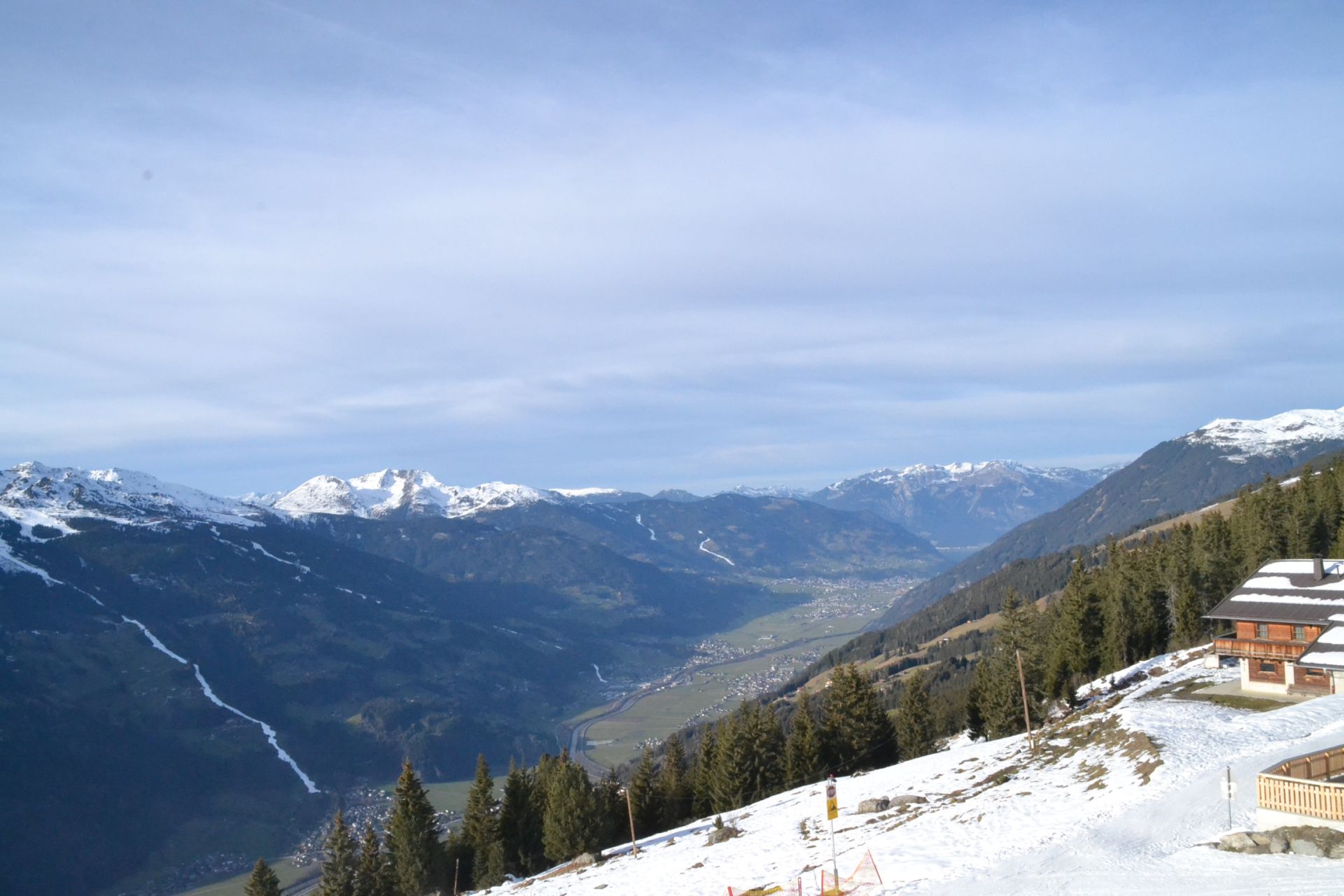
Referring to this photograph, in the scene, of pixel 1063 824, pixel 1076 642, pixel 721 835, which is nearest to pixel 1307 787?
pixel 1063 824

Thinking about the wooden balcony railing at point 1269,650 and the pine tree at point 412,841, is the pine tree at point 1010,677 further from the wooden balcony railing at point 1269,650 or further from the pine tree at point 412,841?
the pine tree at point 412,841

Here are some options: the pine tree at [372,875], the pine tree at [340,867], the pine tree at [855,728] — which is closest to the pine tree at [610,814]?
the pine tree at [372,875]

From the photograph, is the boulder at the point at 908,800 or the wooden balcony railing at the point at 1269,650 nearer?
the boulder at the point at 908,800

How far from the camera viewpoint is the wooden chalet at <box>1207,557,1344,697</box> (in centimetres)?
4853

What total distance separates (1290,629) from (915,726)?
35.3 m

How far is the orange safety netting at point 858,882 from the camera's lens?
1153 inches

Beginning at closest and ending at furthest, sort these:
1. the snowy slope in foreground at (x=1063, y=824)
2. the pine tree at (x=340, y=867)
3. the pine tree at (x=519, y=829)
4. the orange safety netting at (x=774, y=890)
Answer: the snowy slope in foreground at (x=1063, y=824) → the orange safety netting at (x=774, y=890) → the pine tree at (x=340, y=867) → the pine tree at (x=519, y=829)

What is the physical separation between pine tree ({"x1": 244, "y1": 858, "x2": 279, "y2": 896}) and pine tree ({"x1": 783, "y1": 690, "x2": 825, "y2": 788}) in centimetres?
4756

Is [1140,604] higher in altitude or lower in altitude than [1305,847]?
lower

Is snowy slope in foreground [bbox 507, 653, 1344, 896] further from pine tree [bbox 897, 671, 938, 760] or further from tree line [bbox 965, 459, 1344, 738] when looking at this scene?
pine tree [bbox 897, 671, 938, 760]

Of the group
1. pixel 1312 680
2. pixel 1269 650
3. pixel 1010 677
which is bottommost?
pixel 1010 677

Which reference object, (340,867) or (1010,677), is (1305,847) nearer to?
(1010,677)

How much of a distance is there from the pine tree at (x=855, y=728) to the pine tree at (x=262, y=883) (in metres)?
52.4

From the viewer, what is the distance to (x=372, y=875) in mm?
73438
